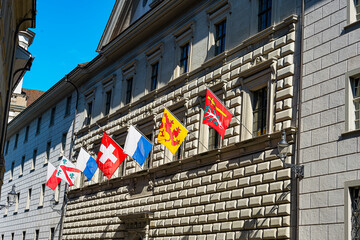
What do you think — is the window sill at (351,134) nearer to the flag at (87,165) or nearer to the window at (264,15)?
the window at (264,15)

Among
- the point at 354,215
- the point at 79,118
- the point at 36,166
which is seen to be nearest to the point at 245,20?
the point at 354,215

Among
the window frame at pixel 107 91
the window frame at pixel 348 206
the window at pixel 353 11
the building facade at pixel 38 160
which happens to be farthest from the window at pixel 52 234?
the window at pixel 353 11

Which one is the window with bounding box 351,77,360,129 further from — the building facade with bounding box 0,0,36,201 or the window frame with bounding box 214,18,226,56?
the building facade with bounding box 0,0,36,201

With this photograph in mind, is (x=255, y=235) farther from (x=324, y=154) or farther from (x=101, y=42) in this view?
(x=101, y=42)

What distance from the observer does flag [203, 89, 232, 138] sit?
19.6 metres

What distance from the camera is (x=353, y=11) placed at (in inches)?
678

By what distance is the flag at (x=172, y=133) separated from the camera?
21453 mm

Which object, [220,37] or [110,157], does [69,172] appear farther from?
[220,37]

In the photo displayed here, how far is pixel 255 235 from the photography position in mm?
18875

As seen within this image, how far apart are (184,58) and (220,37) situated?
3.10 metres

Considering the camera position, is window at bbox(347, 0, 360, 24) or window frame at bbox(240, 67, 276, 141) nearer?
window at bbox(347, 0, 360, 24)

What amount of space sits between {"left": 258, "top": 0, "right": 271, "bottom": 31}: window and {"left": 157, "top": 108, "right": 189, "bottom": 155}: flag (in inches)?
179

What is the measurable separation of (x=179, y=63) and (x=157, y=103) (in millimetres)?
2242

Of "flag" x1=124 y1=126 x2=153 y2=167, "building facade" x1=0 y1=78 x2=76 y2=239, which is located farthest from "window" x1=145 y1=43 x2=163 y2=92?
"building facade" x1=0 y1=78 x2=76 y2=239
